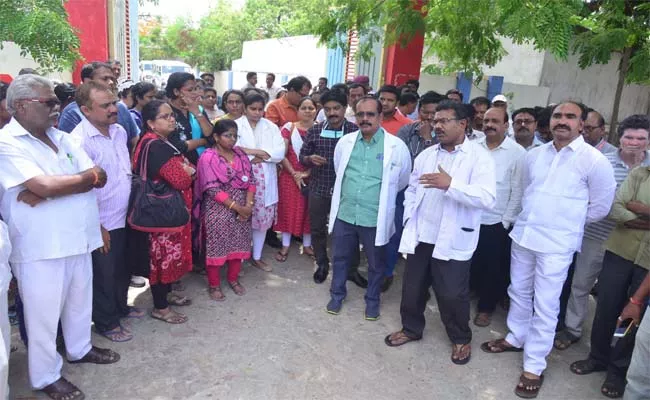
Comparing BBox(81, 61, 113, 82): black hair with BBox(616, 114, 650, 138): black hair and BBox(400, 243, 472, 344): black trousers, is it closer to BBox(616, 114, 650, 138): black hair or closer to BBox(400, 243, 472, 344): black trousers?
BBox(400, 243, 472, 344): black trousers

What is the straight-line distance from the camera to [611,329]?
11.5 feet

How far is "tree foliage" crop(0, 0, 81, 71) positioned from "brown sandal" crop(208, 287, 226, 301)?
7.77 ft

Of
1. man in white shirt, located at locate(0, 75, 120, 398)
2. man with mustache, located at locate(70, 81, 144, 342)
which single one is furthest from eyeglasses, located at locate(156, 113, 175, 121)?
man in white shirt, located at locate(0, 75, 120, 398)

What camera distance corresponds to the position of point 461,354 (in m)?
3.66

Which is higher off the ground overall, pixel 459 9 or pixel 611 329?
pixel 459 9

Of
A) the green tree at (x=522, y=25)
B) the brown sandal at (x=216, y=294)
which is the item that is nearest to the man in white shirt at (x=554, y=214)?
the green tree at (x=522, y=25)

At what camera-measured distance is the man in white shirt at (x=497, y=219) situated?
12.9ft

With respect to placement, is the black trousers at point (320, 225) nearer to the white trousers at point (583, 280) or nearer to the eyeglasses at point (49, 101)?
the white trousers at point (583, 280)

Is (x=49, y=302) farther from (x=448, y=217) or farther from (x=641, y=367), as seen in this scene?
(x=641, y=367)

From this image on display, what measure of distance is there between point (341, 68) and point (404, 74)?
3.36m

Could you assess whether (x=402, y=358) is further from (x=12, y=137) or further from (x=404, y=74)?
(x=404, y=74)

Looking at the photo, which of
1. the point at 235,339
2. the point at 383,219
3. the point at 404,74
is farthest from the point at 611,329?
the point at 404,74

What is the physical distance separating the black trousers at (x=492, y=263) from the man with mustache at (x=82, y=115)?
3.06 m

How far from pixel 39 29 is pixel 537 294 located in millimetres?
4267
